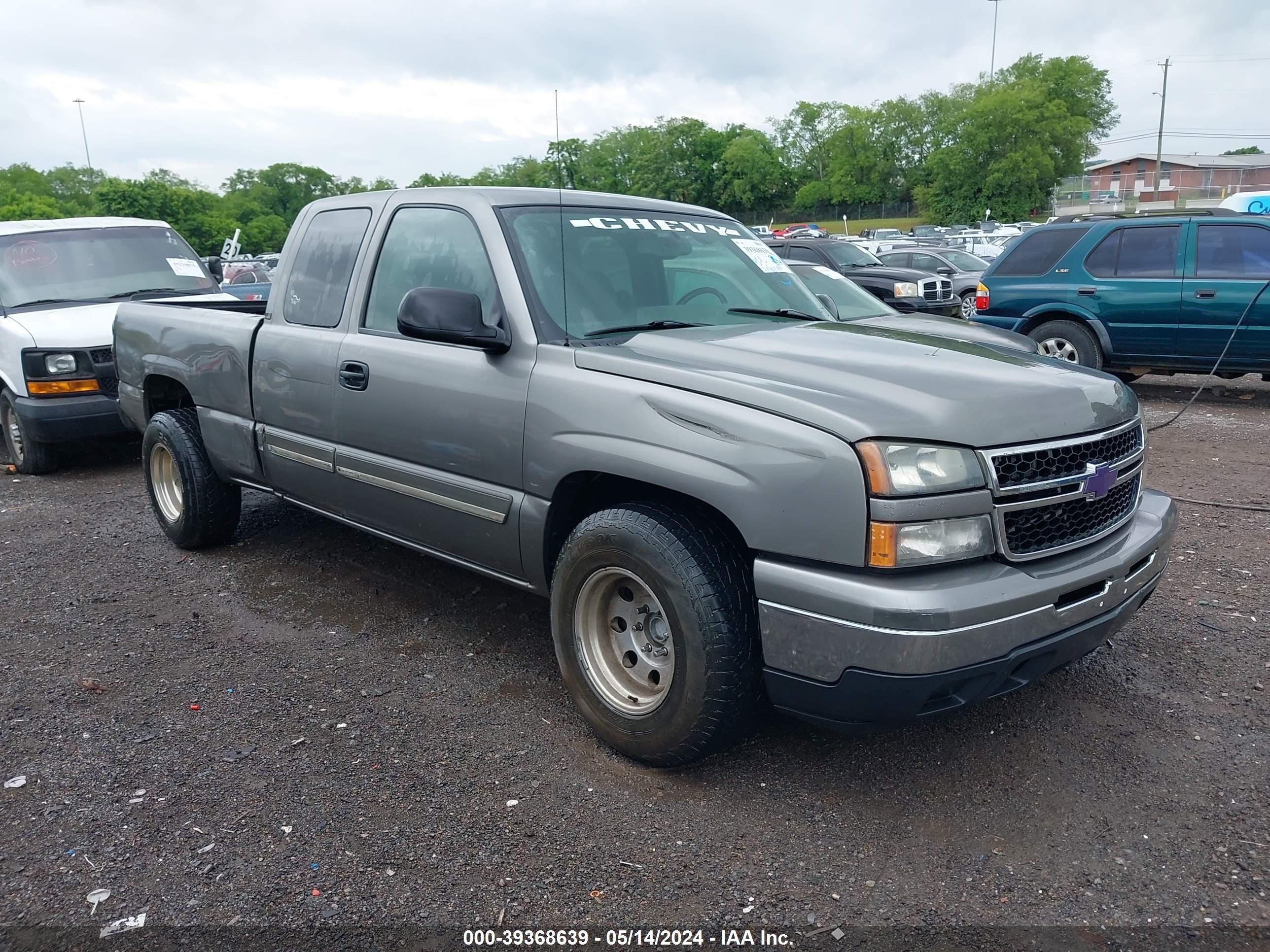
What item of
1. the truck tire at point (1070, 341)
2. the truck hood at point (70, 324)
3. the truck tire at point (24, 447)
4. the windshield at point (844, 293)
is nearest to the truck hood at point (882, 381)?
the windshield at point (844, 293)

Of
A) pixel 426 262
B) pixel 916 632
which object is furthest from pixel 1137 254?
pixel 916 632

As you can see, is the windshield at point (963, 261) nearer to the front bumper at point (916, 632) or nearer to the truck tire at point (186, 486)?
the truck tire at point (186, 486)

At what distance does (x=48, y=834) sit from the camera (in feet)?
9.40

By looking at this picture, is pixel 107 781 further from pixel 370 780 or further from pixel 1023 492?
pixel 1023 492

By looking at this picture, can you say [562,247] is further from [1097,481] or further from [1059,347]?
[1059,347]

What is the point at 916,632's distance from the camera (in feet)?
8.09

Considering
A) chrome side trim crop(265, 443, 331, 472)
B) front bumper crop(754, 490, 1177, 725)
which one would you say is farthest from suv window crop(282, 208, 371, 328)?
front bumper crop(754, 490, 1177, 725)

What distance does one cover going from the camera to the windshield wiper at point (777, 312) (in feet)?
13.0

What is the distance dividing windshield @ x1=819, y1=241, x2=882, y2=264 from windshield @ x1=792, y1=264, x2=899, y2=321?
5.76m

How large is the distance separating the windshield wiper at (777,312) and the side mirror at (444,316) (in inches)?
43.0

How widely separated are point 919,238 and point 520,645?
41.5 m

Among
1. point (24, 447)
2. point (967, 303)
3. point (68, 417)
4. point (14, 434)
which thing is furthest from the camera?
point (967, 303)

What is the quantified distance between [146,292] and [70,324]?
93 cm

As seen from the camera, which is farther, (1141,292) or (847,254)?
(847,254)
